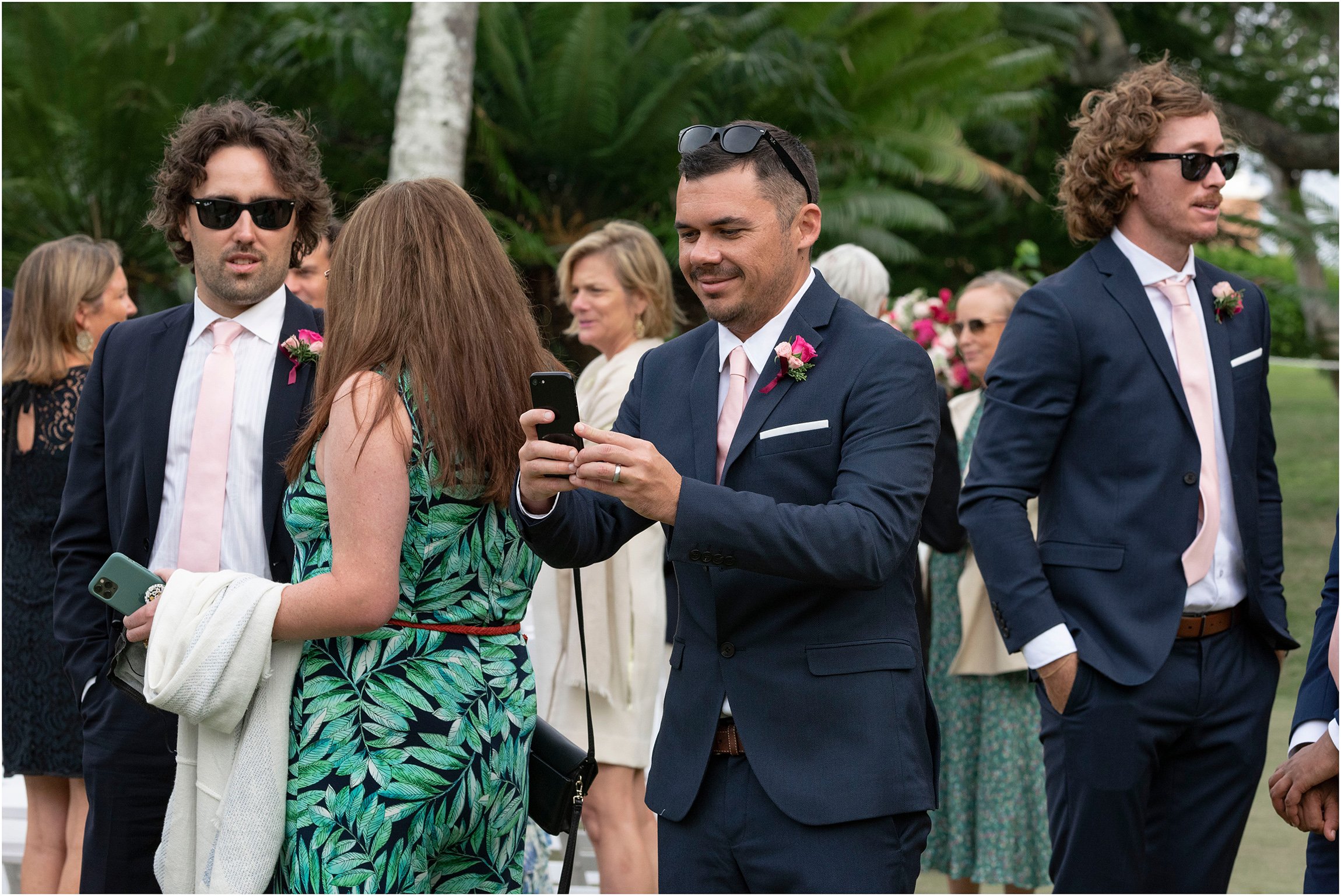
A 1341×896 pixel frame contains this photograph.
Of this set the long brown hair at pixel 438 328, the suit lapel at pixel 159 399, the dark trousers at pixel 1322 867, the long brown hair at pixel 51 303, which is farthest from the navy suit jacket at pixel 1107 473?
the long brown hair at pixel 51 303

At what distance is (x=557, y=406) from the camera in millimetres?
2506

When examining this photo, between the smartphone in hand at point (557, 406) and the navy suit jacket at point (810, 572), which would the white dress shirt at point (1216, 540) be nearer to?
the navy suit jacket at point (810, 572)

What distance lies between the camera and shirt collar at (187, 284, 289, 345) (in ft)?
11.9

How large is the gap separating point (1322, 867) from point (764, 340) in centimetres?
148

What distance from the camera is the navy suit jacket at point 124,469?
3.44 metres

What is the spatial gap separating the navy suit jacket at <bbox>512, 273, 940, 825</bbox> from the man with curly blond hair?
2.88 ft

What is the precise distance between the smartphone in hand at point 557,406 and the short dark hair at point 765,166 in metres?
0.56

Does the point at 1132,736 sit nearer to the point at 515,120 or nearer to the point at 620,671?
the point at 620,671

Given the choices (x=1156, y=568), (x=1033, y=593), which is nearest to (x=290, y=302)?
(x=1033, y=593)

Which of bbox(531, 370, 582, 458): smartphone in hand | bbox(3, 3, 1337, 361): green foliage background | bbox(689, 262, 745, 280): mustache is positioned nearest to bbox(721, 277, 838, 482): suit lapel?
bbox(689, 262, 745, 280): mustache

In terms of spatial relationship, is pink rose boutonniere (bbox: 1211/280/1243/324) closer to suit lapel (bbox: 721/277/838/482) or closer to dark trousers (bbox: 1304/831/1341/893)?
suit lapel (bbox: 721/277/838/482)

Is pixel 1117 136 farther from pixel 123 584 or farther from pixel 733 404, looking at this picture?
pixel 123 584

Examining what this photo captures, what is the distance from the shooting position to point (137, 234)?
13.6 meters

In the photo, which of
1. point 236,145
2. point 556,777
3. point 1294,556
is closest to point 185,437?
point 236,145
